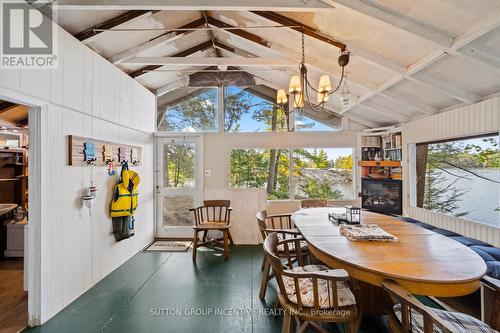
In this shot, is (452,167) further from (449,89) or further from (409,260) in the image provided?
(409,260)

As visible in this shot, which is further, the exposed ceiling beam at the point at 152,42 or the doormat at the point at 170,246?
the doormat at the point at 170,246

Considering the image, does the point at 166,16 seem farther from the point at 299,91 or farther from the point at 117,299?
the point at 117,299

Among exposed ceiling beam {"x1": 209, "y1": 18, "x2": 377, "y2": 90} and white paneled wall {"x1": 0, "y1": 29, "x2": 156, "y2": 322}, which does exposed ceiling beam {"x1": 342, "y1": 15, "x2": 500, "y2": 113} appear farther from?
white paneled wall {"x1": 0, "y1": 29, "x2": 156, "y2": 322}

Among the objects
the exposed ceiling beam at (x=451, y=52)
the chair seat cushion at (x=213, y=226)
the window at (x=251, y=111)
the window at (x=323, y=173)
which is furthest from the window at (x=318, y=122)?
the chair seat cushion at (x=213, y=226)

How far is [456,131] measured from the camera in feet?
9.30

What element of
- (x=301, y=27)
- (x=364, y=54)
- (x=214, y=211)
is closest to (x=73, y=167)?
(x=214, y=211)

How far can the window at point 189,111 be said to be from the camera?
473cm

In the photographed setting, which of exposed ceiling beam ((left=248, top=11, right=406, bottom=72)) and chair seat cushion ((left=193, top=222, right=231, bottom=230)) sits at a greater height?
exposed ceiling beam ((left=248, top=11, right=406, bottom=72))

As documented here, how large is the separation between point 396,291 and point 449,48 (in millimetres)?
2040

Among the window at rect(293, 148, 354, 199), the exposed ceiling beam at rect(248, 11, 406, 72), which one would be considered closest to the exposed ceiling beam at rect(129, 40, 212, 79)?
the exposed ceiling beam at rect(248, 11, 406, 72)

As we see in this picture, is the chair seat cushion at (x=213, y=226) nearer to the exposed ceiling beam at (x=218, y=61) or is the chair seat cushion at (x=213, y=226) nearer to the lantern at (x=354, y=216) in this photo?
the lantern at (x=354, y=216)

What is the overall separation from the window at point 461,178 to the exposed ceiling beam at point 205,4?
7.78 feet

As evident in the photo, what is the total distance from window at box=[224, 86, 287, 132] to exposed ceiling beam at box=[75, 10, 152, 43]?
217cm

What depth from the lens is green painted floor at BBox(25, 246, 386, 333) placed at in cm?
215
